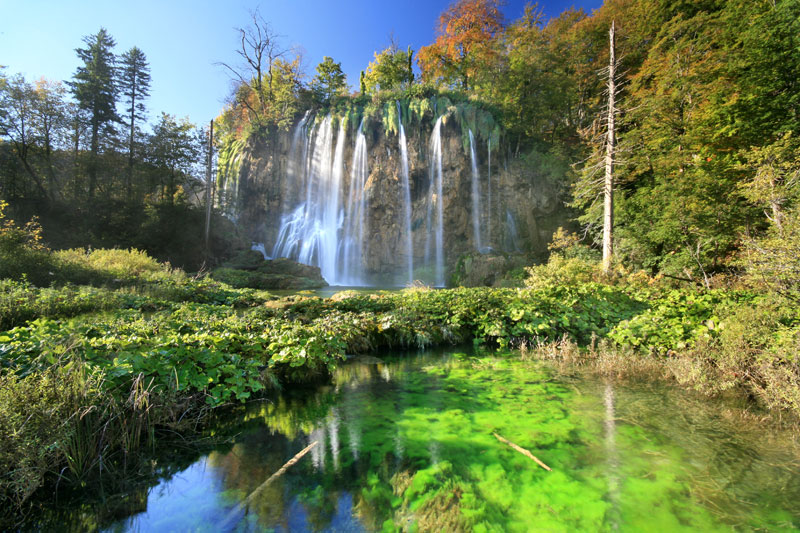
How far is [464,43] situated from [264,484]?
34.7 m

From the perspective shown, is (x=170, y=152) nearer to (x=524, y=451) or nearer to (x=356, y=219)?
(x=356, y=219)

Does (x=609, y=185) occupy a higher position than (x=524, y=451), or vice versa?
(x=609, y=185)

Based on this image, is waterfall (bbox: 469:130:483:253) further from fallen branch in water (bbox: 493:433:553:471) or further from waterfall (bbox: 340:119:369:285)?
fallen branch in water (bbox: 493:433:553:471)

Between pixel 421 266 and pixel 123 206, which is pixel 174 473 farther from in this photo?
pixel 123 206

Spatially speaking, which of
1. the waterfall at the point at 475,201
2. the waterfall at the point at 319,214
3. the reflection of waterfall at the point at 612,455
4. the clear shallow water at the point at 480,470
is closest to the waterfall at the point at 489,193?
the waterfall at the point at 475,201

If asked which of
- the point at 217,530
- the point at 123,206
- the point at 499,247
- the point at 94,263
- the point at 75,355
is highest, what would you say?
the point at 123,206

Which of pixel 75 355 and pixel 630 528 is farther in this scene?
pixel 75 355

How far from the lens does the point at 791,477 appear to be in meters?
2.85

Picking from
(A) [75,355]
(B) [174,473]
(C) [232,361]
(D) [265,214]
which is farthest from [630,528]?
(D) [265,214]

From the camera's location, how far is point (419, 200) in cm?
2652

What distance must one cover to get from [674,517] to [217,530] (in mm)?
3301

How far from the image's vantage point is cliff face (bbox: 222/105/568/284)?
25.3m

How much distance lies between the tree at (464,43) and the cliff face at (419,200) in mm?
7899

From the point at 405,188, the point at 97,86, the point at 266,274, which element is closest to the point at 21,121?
the point at 97,86
